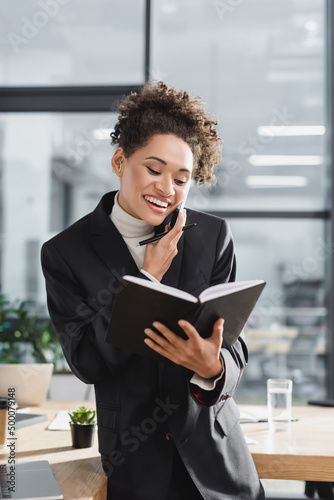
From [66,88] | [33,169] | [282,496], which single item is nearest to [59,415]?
[282,496]

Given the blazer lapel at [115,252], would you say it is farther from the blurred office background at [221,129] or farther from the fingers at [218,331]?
the blurred office background at [221,129]

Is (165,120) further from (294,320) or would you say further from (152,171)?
(294,320)

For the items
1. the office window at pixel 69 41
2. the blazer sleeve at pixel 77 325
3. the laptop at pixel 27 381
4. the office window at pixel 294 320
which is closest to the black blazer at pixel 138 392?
the blazer sleeve at pixel 77 325

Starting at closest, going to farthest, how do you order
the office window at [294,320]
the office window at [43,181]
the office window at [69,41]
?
the office window at [294,320] < the office window at [43,181] < the office window at [69,41]

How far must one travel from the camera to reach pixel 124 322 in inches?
51.5

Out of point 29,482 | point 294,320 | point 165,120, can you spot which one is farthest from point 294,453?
point 294,320

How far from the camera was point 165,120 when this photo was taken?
5.12 feet

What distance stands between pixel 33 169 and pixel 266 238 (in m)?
1.65

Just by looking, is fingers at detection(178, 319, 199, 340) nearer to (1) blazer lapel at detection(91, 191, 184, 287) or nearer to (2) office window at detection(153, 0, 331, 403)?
(1) blazer lapel at detection(91, 191, 184, 287)

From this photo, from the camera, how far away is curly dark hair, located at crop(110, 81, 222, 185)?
61.3 inches

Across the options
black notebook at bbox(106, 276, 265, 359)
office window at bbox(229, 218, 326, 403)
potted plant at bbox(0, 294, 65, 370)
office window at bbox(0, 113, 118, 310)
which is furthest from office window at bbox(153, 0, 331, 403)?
black notebook at bbox(106, 276, 265, 359)

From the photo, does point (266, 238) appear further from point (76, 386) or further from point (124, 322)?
point (124, 322)

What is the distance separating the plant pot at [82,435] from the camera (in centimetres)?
178

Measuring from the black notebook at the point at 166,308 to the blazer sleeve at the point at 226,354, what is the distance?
8 centimetres
